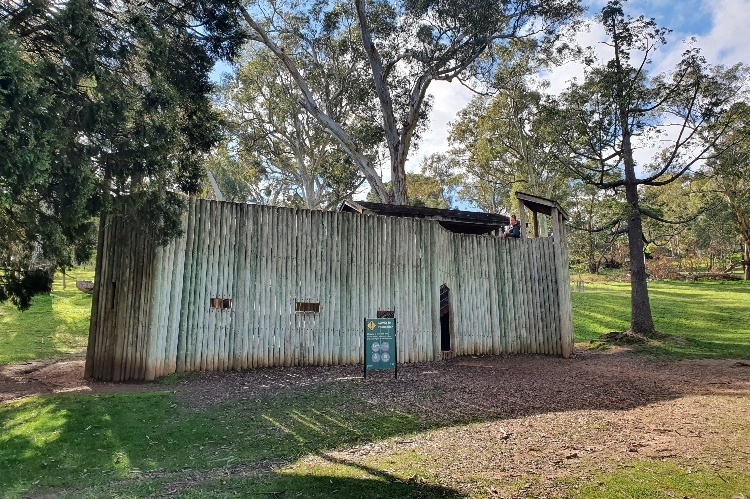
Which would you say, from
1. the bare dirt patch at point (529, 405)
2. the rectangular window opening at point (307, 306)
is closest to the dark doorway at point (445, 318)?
the bare dirt patch at point (529, 405)

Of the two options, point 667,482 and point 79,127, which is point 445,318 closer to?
point 667,482

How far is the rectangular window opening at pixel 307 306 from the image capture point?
415 inches

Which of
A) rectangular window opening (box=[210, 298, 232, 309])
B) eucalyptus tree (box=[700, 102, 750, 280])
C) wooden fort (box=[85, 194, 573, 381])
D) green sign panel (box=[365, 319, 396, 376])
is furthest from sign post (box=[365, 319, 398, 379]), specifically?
eucalyptus tree (box=[700, 102, 750, 280])

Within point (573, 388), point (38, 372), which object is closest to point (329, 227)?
point (573, 388)

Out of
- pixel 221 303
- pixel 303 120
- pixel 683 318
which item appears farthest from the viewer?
pixel 303 120

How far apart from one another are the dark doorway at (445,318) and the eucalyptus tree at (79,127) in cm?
656

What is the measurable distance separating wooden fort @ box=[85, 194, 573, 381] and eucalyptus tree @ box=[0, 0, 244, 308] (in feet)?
3.49

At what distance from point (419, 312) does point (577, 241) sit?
31.9 metres

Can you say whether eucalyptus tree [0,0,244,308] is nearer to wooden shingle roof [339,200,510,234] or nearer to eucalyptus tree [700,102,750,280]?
wooden shingle roof [339,200,510,234]

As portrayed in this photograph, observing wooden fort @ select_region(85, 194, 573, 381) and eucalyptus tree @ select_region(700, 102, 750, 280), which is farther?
eucalyptus tree @ select_region(700, 102, 750, 280)

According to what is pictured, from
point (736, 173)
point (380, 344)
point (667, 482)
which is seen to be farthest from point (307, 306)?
point (736, 173)

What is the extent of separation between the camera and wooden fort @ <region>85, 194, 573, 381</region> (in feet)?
30.5

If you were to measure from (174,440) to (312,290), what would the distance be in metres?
5.09

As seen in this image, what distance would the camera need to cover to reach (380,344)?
9.28 metres
